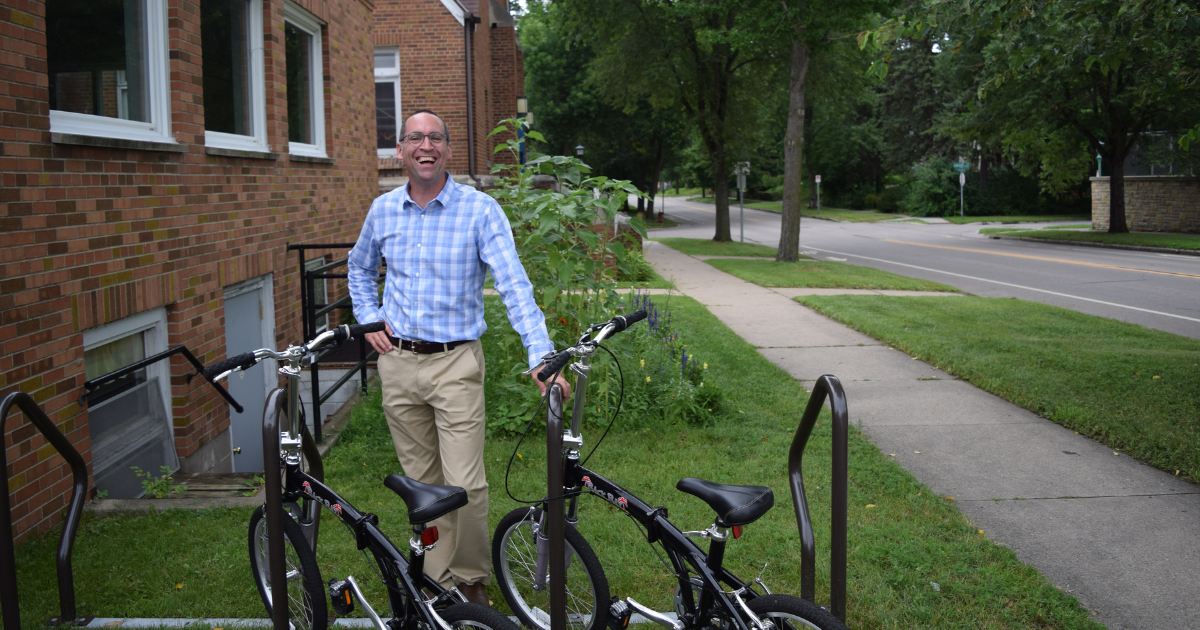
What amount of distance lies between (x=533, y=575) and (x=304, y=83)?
21.4 feet

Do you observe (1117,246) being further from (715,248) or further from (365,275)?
(365,275)

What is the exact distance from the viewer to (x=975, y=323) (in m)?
11.4

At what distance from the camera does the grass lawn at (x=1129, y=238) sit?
86.0 ft

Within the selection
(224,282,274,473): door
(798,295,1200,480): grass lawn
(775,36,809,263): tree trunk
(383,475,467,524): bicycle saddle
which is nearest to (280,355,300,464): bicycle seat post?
(383,475,467,524): bicycle saddle

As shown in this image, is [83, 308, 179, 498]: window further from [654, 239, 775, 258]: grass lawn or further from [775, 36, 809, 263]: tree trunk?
[654, 239, 775, 258]: grass lawn

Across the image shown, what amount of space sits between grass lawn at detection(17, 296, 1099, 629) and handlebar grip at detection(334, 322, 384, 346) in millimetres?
1289

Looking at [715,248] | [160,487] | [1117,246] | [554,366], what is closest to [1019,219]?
[1117,246]

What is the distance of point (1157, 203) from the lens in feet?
109

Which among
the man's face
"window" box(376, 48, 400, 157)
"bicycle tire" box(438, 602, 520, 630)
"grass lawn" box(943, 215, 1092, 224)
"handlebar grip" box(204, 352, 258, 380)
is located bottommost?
"bicycle tire" box(438, 602, 520, 630)

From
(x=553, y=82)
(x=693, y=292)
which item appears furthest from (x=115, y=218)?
(x=553, y=82)

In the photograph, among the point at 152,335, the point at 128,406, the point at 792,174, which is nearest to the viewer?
the point at 128,406

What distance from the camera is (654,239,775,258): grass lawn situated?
25.5m

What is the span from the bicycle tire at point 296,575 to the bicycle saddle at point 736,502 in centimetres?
135

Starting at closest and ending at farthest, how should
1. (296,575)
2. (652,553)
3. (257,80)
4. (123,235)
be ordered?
1. (296,575)
2. (652,553)
3. (123,235)
4. (257,80)
